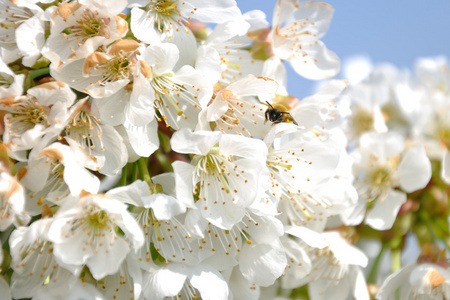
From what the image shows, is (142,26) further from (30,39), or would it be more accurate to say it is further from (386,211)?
A: (386,211)

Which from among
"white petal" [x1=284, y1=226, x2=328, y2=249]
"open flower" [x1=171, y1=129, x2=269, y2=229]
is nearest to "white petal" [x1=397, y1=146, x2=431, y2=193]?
"white petal" [x1=284, y1=226, x2=328, y2=249]

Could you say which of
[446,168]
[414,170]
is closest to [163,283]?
[414,170]

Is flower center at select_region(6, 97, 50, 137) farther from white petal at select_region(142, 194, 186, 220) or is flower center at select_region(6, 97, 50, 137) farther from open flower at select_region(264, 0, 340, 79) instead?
open flower at select_region(264, 0, 340, 79)

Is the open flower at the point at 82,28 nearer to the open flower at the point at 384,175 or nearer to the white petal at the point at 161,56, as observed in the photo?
the white petal at the point at 161,56

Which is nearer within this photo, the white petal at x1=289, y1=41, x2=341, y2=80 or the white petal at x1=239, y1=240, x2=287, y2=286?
the white petal at x1=239, y1=240, x2=287, y2=286

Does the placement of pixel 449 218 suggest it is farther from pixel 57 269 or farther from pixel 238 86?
pixel 57 269

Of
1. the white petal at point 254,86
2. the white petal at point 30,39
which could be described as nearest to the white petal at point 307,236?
the white petal at point 254,86

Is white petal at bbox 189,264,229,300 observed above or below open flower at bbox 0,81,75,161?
below
